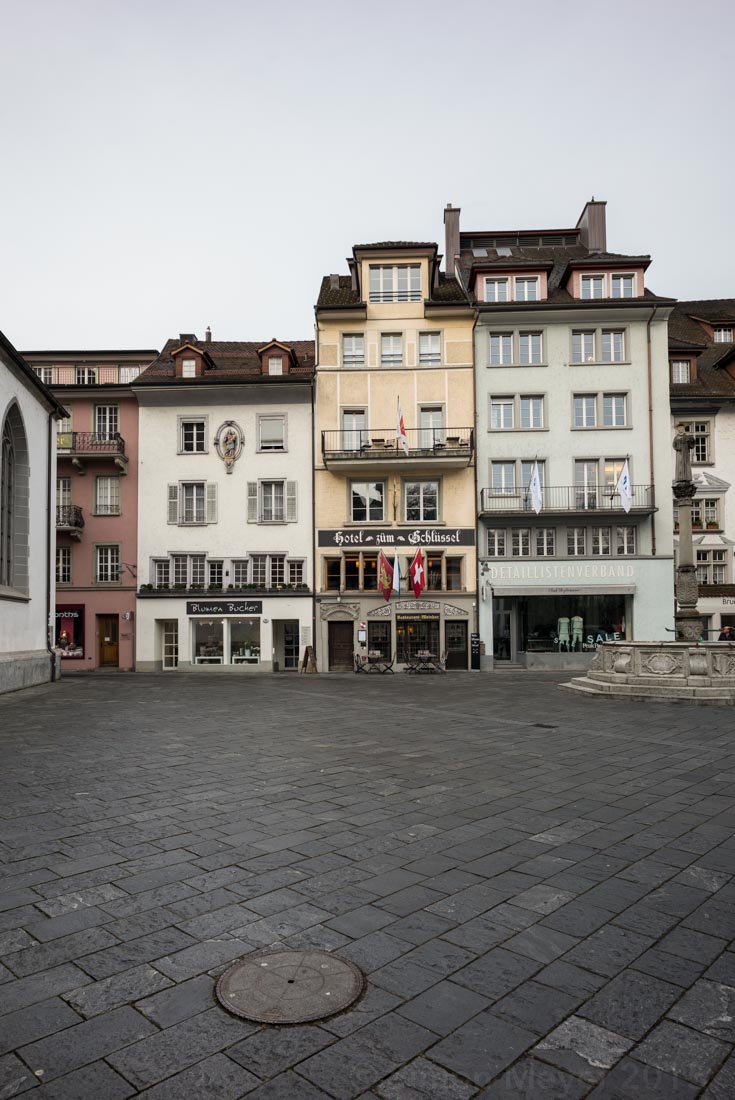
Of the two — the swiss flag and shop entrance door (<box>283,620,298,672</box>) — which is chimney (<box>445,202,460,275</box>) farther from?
shop entrance door (<box>283,620,298,672</box>)

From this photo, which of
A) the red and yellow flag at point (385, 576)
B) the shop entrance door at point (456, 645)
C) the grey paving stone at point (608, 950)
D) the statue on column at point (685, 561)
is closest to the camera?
the grey paving stone at point (608, 950)

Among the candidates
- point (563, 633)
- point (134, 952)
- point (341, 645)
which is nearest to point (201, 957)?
point (134, 952)

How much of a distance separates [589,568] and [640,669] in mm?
14745

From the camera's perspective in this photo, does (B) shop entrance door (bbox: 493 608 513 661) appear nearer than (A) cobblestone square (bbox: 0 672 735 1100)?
No

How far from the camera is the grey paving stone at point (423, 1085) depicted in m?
2.81

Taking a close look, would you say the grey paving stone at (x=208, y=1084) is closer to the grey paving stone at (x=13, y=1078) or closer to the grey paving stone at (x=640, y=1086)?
the grey paving stone at (x=13, y=1078)

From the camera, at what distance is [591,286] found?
111 ft

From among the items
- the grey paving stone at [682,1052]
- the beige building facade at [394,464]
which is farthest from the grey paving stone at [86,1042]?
the beige building facade at [394,464]

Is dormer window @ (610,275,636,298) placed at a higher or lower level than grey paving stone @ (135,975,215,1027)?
higher

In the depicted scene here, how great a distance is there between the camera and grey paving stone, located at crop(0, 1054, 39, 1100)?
111 inches

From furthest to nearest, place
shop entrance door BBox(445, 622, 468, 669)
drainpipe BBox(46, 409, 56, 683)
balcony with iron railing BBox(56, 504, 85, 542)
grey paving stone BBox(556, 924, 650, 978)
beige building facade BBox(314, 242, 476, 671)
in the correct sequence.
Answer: balcony with iron railing BBox(56, 504, 85, 542) < beige building facade BBox(314, 242, 476, 671) < shop entrance door BBox(445, 622, 468, 669) < drainpipe BBox(46, 409, 56, 683) < grey paving stone BBox(556, 924, 650, 978)

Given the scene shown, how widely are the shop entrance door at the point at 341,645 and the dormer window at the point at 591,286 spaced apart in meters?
18.6

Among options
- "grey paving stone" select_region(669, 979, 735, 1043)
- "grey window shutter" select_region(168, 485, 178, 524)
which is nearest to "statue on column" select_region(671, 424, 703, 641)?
"grey paving stone" select_region(669, 979, 735, 1043)

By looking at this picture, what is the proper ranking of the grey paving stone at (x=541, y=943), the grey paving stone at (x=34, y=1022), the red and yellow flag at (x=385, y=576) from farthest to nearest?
the red and yellow flag at (x=385, y=576) → the grey paving stone at (x=541, y=943) → the grey paving stone at (x=34, y=1022)
